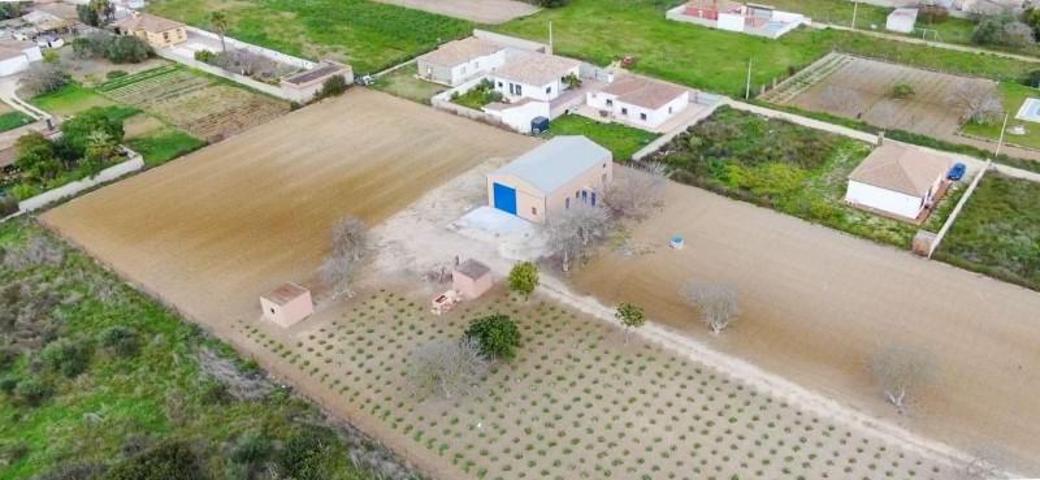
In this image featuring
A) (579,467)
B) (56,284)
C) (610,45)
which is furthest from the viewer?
(610,45)

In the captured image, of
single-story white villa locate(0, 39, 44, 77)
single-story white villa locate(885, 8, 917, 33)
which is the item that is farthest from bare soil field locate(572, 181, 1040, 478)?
Answer: single-story white villa locate(0, 39, 44, 77)

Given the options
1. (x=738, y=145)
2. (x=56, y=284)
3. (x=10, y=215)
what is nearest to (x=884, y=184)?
(x=738, y=145)

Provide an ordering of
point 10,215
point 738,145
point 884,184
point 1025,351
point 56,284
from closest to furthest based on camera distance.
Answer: point 1025,351, point 56,284, point 884,184, point 10,215, point 738,145

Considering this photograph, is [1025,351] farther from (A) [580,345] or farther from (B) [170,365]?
(B) [170,365]

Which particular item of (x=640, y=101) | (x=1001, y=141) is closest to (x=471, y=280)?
(x=640, y=101)

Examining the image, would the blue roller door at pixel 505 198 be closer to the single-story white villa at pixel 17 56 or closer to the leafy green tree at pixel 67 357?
the leafy green tree at pixel 67 357
